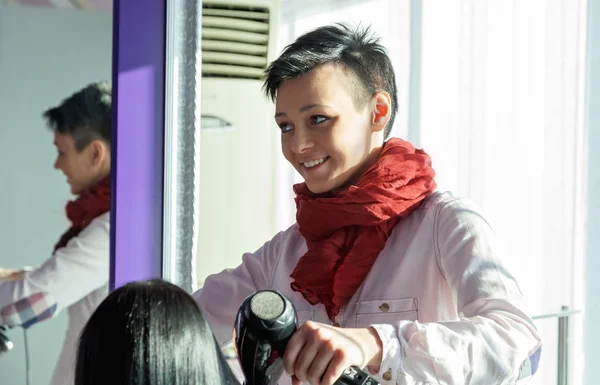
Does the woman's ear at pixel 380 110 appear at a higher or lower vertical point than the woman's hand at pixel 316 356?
higher

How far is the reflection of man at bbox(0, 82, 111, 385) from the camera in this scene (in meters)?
2.20

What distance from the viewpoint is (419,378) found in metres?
1.16

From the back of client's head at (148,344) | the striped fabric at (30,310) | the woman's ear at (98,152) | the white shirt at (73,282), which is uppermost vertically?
the woman's ear at (98,152)

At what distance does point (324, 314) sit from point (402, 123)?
93cm

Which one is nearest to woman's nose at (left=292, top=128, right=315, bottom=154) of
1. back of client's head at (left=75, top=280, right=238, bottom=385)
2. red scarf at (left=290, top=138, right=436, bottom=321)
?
red scarf at (left=290, top=138, right=436, bottom=321)

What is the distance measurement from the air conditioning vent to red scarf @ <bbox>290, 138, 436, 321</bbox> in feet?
3.01

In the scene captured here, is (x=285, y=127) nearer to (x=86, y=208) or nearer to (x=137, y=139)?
(x=137, y=139)

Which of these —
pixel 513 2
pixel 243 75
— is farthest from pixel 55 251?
pixel 513 2

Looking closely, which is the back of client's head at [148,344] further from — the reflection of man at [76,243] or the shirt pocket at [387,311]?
the reflection of man at [76,243]

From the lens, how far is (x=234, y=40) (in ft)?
7.57

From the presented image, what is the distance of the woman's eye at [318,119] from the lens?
144cm

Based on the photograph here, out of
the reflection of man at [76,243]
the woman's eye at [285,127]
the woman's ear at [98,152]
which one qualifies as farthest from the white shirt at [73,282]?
the woman's eye at [285,127]

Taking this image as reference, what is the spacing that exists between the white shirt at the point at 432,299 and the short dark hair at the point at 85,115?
79 cm

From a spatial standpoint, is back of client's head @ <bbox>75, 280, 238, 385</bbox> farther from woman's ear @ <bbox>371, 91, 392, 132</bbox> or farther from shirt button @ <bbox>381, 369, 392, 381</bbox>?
woman's ear @ <bbox>371, 91, 392, 132</bbox>
